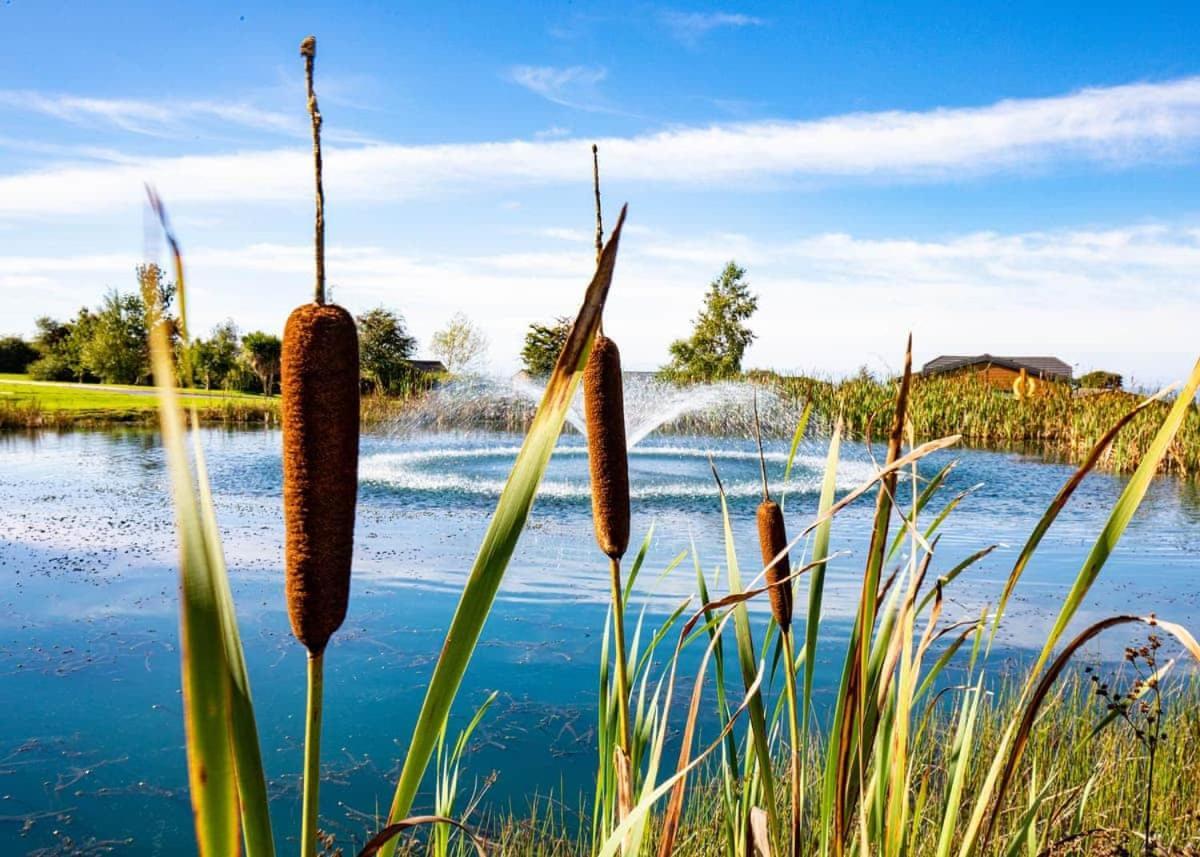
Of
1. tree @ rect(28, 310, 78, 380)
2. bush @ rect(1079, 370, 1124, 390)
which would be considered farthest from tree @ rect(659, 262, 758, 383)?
tree @ rect(28, 310, 78, 380)

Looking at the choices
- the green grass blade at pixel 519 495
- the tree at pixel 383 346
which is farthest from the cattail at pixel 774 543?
the tree at pixel 383 346

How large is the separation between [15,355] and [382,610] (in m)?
58.2

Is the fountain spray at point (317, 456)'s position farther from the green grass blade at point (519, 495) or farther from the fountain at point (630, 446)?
the fountain at point (630, 446)

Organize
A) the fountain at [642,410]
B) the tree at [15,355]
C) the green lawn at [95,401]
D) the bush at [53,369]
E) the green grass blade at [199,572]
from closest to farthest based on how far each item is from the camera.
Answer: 1. the green grass blade at [199,572]
2. the fountain at [642,410]
3. the green lawn at [95,401]
4. the bush at [53,369]
5. the tree at [15,355]

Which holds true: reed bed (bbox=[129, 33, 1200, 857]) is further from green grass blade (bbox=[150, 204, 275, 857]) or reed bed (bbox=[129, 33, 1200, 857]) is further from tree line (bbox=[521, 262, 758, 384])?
tree line (bbox=[521, 262, 758, 384])

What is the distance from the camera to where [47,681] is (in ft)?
19.5

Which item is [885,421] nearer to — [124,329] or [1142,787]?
[1142,787]

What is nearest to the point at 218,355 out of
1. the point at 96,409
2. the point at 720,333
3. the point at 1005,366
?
the point at 96,409

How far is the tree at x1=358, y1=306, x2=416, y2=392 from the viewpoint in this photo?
37.0 m

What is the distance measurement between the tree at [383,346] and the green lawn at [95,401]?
14.1 ft

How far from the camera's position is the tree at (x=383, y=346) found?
121 feet

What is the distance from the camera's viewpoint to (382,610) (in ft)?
24.4

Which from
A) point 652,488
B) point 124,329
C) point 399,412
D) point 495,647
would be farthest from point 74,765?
point 124,329

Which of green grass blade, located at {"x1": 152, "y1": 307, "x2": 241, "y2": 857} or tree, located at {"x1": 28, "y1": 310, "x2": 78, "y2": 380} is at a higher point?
tree, located at {"x1": 28, "y1": 310, "x2": 78, "y2": 380}
